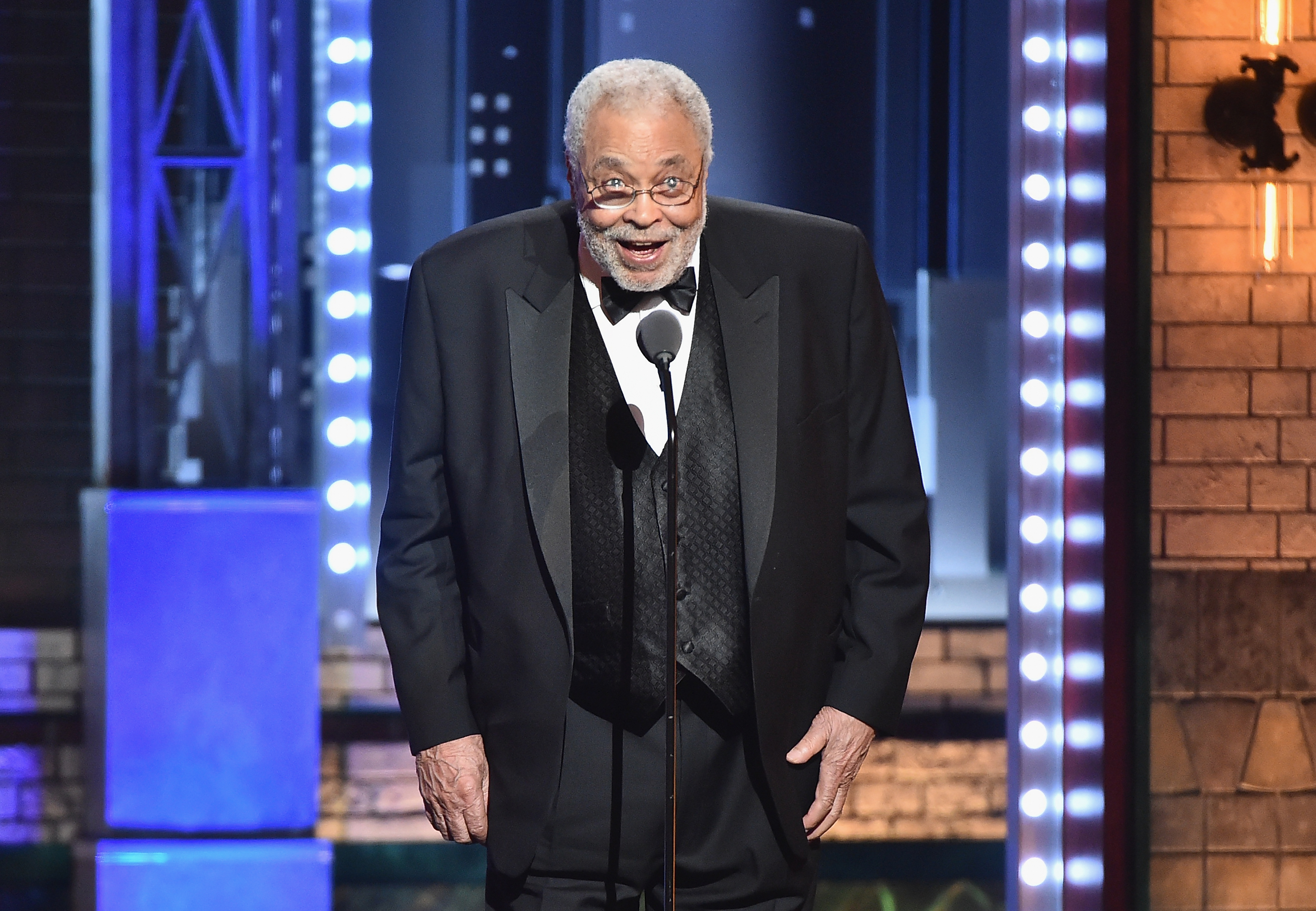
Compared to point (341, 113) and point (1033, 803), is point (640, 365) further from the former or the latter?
point (341, 113)

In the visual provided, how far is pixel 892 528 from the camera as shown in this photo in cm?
165

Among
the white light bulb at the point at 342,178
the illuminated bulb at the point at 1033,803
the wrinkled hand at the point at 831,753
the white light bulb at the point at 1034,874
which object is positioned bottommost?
the white light bulb at the point at 1034,874

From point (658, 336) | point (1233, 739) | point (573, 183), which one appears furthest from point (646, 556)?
point (1233, 739)

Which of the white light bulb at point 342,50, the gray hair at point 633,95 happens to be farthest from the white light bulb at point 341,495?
the gray hair at point 633,95

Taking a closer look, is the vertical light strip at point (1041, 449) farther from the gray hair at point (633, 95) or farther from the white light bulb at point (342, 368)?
the white light bulb at point (342, 368)

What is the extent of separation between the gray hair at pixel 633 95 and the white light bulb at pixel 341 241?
1716 millimetres

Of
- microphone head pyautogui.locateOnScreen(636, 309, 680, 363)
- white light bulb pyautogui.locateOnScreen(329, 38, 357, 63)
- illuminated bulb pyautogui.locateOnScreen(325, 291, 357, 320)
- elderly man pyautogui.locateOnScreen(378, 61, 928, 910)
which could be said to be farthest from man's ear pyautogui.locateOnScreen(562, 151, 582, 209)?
white light bulb pyautogui.locateOnScreen(329, 38, 357, 63)

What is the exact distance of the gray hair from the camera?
1536mm

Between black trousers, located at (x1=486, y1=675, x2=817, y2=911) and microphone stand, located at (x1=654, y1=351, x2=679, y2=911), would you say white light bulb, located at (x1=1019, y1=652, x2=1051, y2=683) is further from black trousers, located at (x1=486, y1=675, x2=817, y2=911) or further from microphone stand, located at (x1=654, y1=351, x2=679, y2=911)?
microphone stand, located at (x1=654, y1=351, x2=679, y2=911)

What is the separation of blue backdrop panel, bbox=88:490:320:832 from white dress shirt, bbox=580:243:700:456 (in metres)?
1.55

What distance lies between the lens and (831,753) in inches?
64.4

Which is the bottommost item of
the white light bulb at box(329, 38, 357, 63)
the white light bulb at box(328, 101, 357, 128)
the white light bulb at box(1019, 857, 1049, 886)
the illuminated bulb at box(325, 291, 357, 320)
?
the white light bulb at box(1019, 857, 1049, 886)

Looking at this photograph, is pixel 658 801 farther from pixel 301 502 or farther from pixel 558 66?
pixel 558 66

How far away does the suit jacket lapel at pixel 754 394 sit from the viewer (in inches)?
61.0
